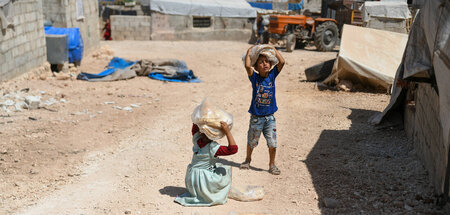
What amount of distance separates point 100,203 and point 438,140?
11.2ft

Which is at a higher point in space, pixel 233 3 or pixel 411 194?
pixel 233 3

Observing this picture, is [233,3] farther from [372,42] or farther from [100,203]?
[100,203]

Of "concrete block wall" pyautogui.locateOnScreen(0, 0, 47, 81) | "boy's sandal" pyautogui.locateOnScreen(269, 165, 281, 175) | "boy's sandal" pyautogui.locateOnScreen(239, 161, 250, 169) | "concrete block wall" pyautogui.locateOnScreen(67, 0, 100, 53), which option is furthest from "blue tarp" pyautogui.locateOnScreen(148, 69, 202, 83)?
"boy's sandal" pyautogui.locateOnScreen(269, 165, 281, 175)

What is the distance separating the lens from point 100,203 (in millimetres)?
4332

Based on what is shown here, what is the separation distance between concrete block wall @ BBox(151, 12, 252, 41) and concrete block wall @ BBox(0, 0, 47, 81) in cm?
1030

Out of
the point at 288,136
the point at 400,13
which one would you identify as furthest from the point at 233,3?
the point at 288,136

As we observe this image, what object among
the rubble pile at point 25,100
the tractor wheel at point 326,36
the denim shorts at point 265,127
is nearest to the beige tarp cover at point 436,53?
the denim shorts at point 265,127

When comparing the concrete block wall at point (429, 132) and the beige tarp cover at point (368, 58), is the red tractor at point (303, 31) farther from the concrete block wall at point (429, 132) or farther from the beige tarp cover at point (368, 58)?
the concrete block wall at point (429, 132)

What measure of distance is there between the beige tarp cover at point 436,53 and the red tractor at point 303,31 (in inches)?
500

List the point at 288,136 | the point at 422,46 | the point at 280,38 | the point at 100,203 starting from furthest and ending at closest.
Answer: the point at 280,38 < the point at 288,136 < the point at 422,46 < the point at 100,203

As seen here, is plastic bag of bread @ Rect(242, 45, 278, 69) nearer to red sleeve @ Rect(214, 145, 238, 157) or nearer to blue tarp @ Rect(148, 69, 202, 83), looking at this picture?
red sleeve @ Rect(214, 145, 238, 157)

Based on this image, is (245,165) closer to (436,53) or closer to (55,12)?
(436,53)

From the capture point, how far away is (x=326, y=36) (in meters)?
17.9

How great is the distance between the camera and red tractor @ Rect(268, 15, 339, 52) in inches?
699
